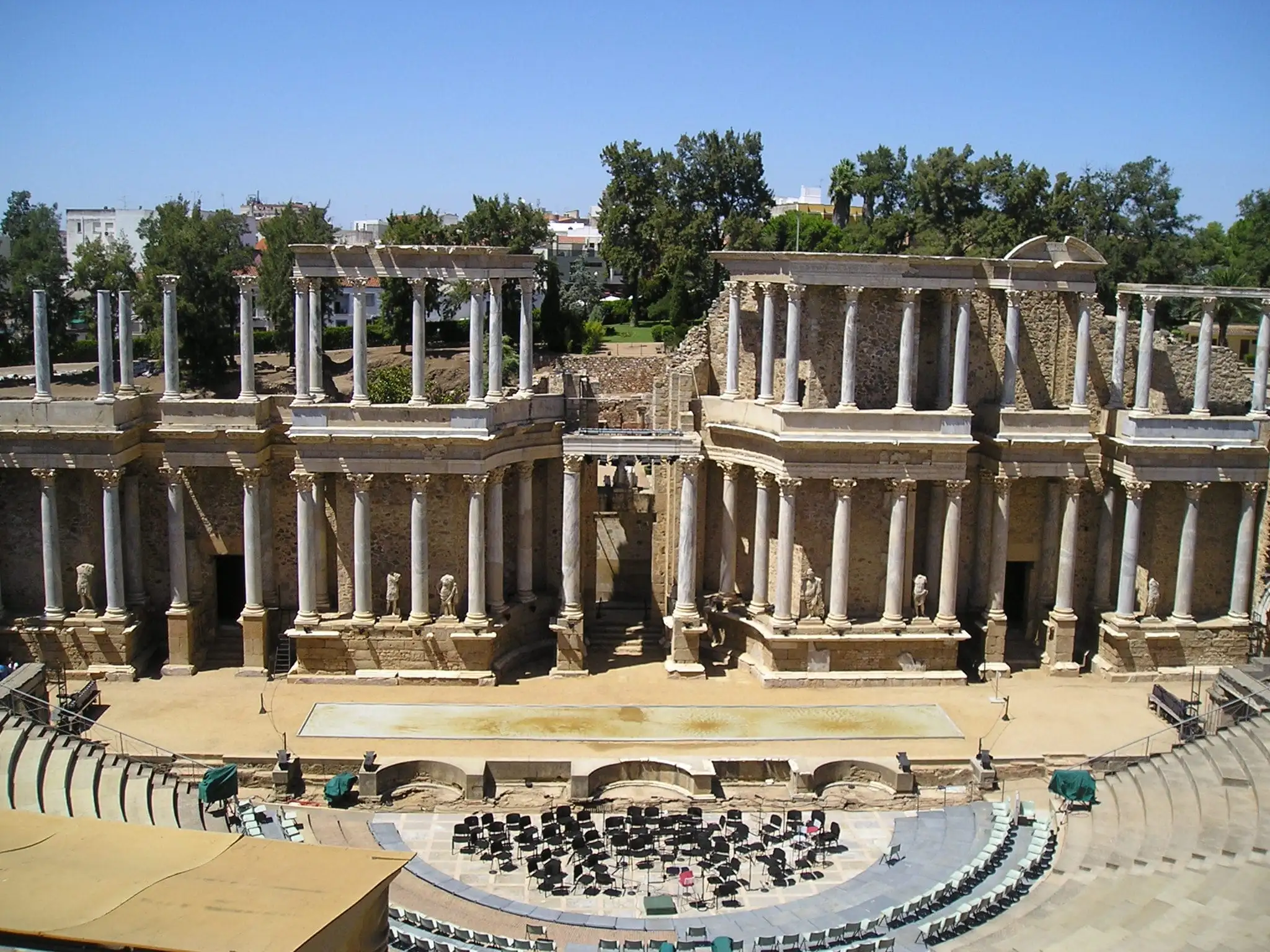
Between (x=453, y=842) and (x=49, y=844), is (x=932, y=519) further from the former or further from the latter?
(x=49, y=844)

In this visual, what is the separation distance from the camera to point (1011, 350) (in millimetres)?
36312

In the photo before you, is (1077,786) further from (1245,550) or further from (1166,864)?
(1245,550)

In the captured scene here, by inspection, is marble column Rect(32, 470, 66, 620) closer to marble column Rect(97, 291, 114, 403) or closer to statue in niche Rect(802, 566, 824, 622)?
marble column Rect(97, 291, 114, 403)

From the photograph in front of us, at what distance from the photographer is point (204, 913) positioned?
18.0 m

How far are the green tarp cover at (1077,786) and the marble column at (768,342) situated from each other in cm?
1277

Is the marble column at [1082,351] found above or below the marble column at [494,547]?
above

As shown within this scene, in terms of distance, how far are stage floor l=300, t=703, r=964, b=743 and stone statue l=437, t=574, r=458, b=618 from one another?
3074mm

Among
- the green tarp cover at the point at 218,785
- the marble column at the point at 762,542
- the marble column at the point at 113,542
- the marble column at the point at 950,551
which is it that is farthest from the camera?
the marble column at the point at 762,542

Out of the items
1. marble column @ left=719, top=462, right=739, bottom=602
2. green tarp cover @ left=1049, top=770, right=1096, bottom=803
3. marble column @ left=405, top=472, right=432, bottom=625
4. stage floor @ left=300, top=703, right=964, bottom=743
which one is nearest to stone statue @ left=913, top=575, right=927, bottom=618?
stage floor @ left=300, top=703, right=964, bottom=743

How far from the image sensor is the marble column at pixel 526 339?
35.6m

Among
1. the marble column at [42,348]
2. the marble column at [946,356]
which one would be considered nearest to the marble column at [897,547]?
the marble column at [946,356]

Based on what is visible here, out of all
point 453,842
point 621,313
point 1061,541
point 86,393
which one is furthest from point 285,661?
point 621,313

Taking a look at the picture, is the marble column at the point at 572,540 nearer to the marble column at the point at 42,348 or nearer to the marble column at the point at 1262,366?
the marble column at the point at 42,348

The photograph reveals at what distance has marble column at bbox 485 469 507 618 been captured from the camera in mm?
35531
